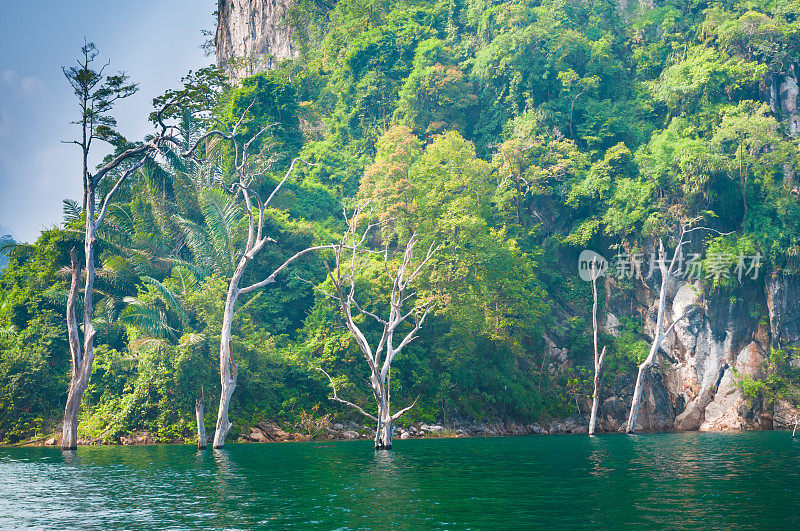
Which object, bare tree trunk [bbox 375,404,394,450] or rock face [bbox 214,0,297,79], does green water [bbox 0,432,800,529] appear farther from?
rock face [bbox 214,0,297,79]

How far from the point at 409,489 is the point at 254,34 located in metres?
65.1

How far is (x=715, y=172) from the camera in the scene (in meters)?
45.0

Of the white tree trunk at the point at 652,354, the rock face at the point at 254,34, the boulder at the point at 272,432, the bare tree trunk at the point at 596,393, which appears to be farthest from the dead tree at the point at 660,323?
the rock face at the point at 254,34

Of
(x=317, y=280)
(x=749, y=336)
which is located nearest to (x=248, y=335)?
(x=317, y=280)

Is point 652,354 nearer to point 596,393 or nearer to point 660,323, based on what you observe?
point 660,323

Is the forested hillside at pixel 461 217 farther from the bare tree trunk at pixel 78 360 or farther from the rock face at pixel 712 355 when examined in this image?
the bare tree trunk at pixel 78 360

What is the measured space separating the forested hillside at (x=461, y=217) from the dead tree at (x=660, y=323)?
176 cm

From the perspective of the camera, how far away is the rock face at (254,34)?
232 feet

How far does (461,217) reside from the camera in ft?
141

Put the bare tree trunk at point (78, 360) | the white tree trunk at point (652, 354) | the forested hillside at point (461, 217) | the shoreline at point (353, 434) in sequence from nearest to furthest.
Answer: the bare tree trunk at point (78, 360) < the shoreline at point (353, 434) < the forested hillside at point (461, 217) < the white tree trunk at point (652, 354)

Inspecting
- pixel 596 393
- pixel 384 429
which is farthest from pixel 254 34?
pixel 384 429

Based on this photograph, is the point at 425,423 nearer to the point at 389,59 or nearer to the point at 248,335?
the point at 248,335

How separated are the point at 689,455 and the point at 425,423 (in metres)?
18.2

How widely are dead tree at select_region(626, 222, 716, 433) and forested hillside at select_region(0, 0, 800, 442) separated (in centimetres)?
176
